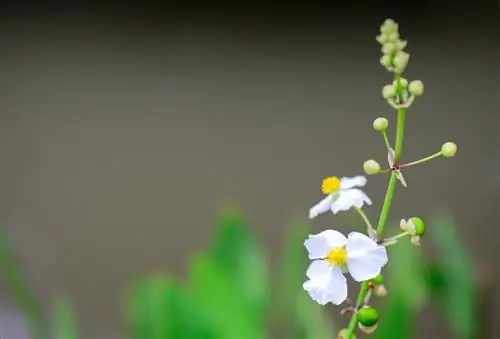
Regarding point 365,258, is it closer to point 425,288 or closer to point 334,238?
point 334,238

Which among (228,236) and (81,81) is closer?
(228,236)

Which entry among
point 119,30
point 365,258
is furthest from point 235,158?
point 365,258

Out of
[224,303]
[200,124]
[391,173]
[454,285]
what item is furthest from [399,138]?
[200,124]

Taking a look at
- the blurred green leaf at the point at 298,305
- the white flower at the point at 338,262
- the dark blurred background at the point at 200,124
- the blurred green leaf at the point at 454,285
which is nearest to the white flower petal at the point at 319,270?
the white flower at the point at 338,262

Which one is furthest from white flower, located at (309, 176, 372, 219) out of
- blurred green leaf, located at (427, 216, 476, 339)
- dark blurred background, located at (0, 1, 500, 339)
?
dark blurred background, located at (0, 1, 500, 339)

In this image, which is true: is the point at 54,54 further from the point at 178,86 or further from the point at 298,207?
the point at 298,207

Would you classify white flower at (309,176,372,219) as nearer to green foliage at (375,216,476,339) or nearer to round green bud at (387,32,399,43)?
round green bud at (387,32,399,43)
